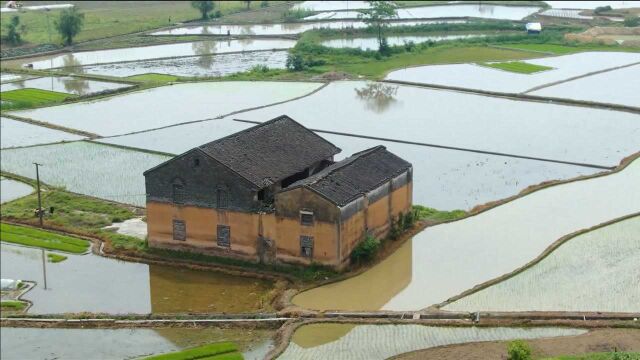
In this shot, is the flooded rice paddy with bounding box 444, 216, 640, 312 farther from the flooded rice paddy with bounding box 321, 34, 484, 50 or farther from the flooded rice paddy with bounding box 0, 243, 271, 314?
the flooded rice paddy with bounding box 321, 34, 484, 50

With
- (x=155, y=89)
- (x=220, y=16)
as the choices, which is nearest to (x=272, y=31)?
(x=220, y=16)

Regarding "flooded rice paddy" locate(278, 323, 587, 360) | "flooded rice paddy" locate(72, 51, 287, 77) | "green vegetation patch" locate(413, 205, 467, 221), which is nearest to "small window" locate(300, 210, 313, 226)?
"flooded rice paddy" locate(278, 323, 587, 360)

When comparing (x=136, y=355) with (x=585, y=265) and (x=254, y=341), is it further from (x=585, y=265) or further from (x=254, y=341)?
(x=585, y=265)

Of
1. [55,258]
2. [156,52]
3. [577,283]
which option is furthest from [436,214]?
[156,52]

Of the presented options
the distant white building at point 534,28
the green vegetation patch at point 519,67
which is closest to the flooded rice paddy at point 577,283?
the green vegetation patch at point 519,67

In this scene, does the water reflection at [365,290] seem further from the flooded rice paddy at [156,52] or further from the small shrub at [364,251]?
the flooded rice paddy at [156,52]

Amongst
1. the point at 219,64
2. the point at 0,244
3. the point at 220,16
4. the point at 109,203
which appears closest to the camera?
the point at 0,244

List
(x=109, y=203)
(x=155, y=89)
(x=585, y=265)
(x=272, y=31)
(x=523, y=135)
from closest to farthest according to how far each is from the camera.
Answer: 1. (x=585, y=265)
2. (x=109, y=203)
3. (x=523, y=135)
4. (x=155, y=89)
5. (x=272, y=31)
